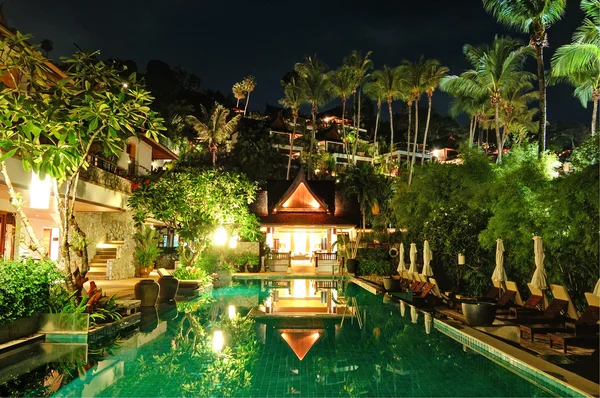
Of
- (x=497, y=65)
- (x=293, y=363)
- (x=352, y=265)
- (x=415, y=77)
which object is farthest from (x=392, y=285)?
(x=415, y=77)

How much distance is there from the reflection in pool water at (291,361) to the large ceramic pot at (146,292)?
630 millimetres

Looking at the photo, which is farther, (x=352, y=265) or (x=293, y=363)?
(x=352, y=265)

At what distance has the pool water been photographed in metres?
5.94

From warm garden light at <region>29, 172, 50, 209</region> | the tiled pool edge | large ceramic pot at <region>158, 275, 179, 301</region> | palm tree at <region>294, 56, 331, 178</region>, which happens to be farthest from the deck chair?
palm tree at <region>294, 56, 331, 178</region>

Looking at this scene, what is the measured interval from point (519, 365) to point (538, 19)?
1572 centimetres

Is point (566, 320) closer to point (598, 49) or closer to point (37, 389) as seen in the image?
point (37, 389)

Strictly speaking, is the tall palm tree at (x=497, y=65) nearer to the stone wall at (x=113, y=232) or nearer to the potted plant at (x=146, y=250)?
the potted plant at (x=146, y=250)

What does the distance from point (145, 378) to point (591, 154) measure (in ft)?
46.0

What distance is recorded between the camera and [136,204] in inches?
634

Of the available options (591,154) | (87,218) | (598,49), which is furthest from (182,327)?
(598,49)

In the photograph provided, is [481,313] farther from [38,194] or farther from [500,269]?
[38,194]

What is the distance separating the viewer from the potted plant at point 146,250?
2136 centimetres

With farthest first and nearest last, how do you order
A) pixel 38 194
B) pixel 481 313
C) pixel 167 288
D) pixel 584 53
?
pixel 584 53 → pixel 167 288 → pixel 38 194 → pixel 481 313

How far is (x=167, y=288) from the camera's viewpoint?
13609 mm
